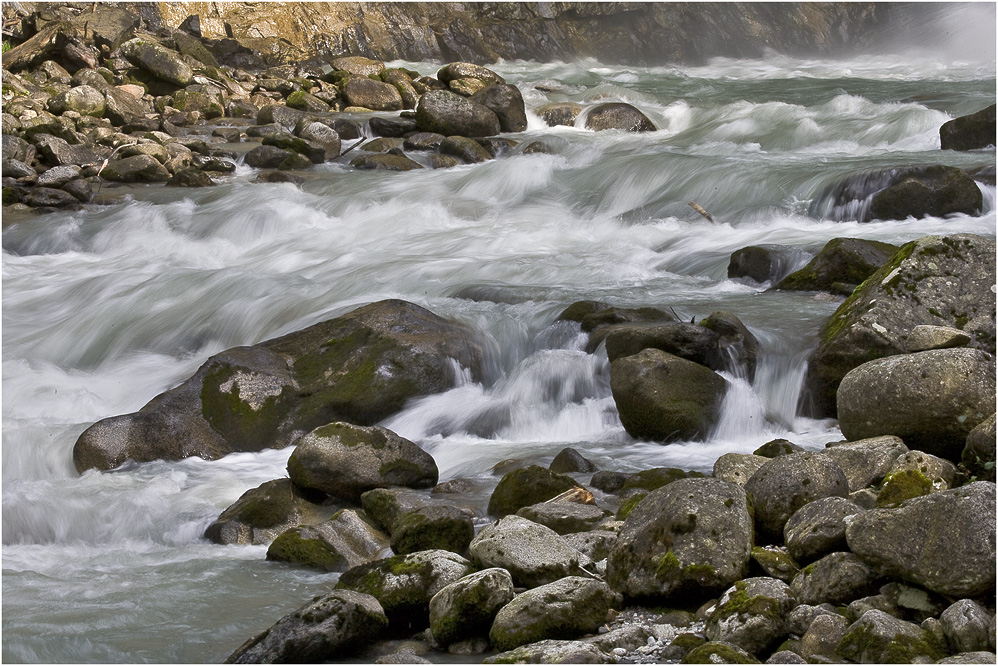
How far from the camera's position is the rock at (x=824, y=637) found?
2.99 meters

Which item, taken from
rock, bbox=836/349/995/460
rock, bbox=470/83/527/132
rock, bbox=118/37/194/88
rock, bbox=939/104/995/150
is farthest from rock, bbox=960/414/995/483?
rock, bbox=118/37/194/88

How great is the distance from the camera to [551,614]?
340 centimetres

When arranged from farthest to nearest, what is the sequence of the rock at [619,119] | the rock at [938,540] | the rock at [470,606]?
the rock at [619,119]
the rock at [470,606]
the rock at [938,540]

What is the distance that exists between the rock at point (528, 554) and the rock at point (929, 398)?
1.63m

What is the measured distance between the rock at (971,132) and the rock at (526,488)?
944 cm

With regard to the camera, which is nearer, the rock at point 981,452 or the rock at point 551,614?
the rock at point 551,614

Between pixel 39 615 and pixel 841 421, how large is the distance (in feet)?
12.7

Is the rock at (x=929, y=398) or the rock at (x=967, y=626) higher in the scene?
the rock at (x=929, y=398)

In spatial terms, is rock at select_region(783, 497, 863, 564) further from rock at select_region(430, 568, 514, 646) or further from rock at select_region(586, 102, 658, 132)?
rock at select_region(586, 102, 658, 132)

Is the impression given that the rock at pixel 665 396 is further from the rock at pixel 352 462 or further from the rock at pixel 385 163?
the rock at pixel 385 163

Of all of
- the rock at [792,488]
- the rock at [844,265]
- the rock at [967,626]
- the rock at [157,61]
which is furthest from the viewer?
the rock at [157,61]

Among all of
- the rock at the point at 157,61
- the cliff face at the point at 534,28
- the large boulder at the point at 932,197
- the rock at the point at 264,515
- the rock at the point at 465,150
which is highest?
the cliff face at the point at 534,28

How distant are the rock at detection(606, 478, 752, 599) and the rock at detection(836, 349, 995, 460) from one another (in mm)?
1074

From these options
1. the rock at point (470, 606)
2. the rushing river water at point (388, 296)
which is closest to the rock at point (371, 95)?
the rushing river water at point (388, 296)
